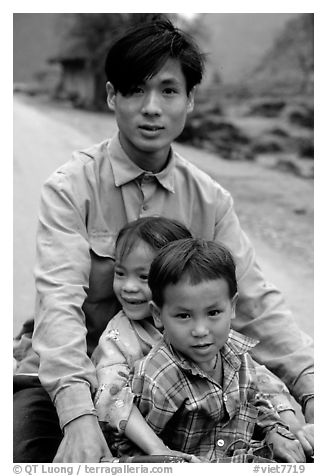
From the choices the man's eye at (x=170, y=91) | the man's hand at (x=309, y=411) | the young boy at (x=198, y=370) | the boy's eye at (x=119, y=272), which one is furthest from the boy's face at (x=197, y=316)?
the man's eye at (x=170, y=91)

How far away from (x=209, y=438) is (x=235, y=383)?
17 cm

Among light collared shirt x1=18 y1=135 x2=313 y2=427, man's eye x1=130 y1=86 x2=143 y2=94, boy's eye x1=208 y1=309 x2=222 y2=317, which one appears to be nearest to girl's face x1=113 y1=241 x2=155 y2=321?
light collared shirt x1=18 y1=135 x2=313 y2=427

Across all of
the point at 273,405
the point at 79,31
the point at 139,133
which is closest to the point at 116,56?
the point at 139,133

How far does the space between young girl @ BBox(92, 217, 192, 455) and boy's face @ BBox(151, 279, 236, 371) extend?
0.24 m

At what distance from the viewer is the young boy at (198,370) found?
1932 mm

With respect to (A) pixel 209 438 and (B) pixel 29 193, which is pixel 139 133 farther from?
(B) pixel 29 193

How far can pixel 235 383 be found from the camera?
2041 mm

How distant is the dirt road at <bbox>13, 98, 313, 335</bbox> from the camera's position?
205 inches

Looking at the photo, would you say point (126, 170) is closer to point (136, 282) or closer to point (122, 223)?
point (122, 223)

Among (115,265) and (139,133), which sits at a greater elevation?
(139,133)

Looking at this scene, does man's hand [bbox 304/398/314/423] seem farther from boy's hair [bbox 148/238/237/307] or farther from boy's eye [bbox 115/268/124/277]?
boy's eye [bbox 115/268/124/277]

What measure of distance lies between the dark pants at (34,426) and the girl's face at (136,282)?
0.40 m

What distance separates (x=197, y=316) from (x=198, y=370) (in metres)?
0.16
